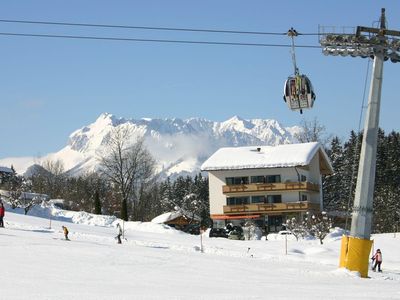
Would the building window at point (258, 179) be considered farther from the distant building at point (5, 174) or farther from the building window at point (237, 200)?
the distant building at point (5, 174)

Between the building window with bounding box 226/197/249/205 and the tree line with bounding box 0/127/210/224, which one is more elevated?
the tree line with bounding box 0/127/210/224

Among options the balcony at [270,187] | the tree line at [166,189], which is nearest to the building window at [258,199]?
the balcony at [270,187]

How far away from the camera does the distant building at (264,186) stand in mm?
73312

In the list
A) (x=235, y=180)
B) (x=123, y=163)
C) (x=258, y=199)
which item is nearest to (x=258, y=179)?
(x=258, y=199)

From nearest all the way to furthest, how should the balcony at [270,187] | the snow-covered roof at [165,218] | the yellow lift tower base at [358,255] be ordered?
the yellow lift tower base at [358,255] → the balcony at [270,187] → the snow-covered roof at [165,218]

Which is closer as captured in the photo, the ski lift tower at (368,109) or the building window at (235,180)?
the ski lift tower at (368,109)

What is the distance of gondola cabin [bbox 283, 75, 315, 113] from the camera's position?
26.1 meters

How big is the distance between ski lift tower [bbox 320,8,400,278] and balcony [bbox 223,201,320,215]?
148ft

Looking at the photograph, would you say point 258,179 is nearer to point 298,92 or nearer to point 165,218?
point 165,218

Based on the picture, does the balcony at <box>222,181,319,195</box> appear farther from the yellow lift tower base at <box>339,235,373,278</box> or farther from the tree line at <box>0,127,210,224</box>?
the yellow lift tower base at <box>339,235,373,278</box>

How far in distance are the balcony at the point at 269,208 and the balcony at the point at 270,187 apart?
1638 mm

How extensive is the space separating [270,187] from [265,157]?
423cm

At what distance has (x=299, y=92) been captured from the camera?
85.7 feet

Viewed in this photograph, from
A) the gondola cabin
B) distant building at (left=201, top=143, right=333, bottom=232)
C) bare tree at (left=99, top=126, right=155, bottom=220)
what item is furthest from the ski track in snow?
bare tree at (left=99, top=126, right=155, bottom=220)
